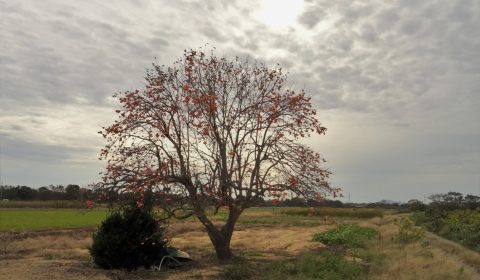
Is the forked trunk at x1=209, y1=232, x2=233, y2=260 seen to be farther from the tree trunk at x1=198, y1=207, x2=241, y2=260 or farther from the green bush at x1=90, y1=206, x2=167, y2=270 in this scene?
the green bush at x1=90, y1=206, x2=167, y2=270

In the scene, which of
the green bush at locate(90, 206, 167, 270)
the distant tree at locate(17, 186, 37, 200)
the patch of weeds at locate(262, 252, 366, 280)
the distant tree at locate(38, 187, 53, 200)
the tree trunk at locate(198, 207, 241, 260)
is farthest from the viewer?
the distant tree at locate(17, 186, 37, 200)

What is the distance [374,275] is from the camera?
1158 centimetres

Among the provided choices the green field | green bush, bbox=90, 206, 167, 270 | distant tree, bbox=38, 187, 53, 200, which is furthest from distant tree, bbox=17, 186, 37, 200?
green bush, bbox=90, 206, 167, 270

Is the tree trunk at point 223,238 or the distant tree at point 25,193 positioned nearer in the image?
the tree trunk at point 223,238

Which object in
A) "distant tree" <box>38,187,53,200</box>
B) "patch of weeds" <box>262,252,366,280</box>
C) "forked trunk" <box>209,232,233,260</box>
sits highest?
"distant tree" <box>38,187,53,200</box>

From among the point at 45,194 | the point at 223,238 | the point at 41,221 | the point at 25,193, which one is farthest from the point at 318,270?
the point at 25,193

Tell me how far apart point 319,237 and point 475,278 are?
43.2 ft

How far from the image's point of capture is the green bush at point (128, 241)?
42.7ft

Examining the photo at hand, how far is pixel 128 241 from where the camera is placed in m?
13.1

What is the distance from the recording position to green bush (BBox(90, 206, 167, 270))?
1302 centimetres

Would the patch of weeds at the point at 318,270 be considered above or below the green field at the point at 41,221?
below

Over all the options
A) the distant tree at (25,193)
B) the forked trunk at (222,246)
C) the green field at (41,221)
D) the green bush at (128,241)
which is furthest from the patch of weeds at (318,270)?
the distant tree at (25,193)

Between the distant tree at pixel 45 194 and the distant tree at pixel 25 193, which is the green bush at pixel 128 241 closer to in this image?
the distant tree at pixel 45 194

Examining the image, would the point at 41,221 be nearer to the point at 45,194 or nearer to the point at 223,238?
the point at 223,238
